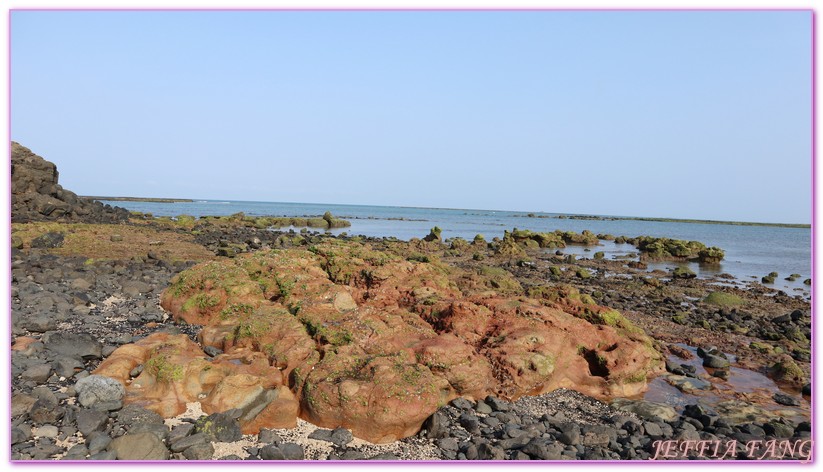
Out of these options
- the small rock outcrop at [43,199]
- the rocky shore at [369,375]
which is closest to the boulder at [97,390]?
→ the rocky shore at [369,375]

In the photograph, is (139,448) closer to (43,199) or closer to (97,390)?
(97,390)

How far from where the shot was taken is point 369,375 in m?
7.91

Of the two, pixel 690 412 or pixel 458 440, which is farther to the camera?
pixel 690 412

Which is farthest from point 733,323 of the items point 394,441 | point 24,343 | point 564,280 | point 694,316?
point 24,343

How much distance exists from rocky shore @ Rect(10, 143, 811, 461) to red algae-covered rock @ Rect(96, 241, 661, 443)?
0.04 m

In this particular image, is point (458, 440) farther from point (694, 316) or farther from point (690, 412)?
point (694, 316)

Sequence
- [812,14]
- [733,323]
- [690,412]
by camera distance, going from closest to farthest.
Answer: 1. [812,14]
2. [690,412]
3. [733,323]

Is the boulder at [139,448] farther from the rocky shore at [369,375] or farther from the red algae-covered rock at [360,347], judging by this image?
the red algae-covered rock at [360,347]

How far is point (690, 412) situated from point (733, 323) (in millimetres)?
11236

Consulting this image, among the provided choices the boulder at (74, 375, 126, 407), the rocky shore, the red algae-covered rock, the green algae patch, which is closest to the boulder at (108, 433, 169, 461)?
the rocky shore

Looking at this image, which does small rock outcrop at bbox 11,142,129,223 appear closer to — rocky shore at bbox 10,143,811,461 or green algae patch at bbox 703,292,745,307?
rocky shore at bbox 10,143,811,461

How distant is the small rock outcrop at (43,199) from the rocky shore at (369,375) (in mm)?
26907

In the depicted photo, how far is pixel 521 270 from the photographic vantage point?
31.2 meters

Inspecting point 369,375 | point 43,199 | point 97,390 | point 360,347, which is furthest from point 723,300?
point 43,199
